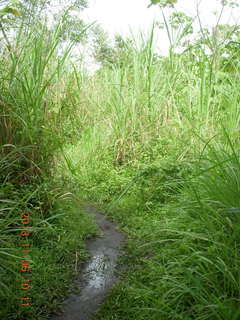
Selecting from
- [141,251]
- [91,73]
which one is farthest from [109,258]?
[91,73]

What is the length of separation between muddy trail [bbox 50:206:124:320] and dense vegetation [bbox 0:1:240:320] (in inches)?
3.5

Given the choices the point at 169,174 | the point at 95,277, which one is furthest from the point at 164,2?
Answer: the point at 95,277

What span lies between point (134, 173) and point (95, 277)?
1.98 meters

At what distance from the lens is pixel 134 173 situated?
162 inches

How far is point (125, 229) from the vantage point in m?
3.06

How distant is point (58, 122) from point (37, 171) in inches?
19.4

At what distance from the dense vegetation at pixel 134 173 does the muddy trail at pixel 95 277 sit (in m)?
0.09

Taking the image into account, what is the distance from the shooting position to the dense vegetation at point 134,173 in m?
1.78
